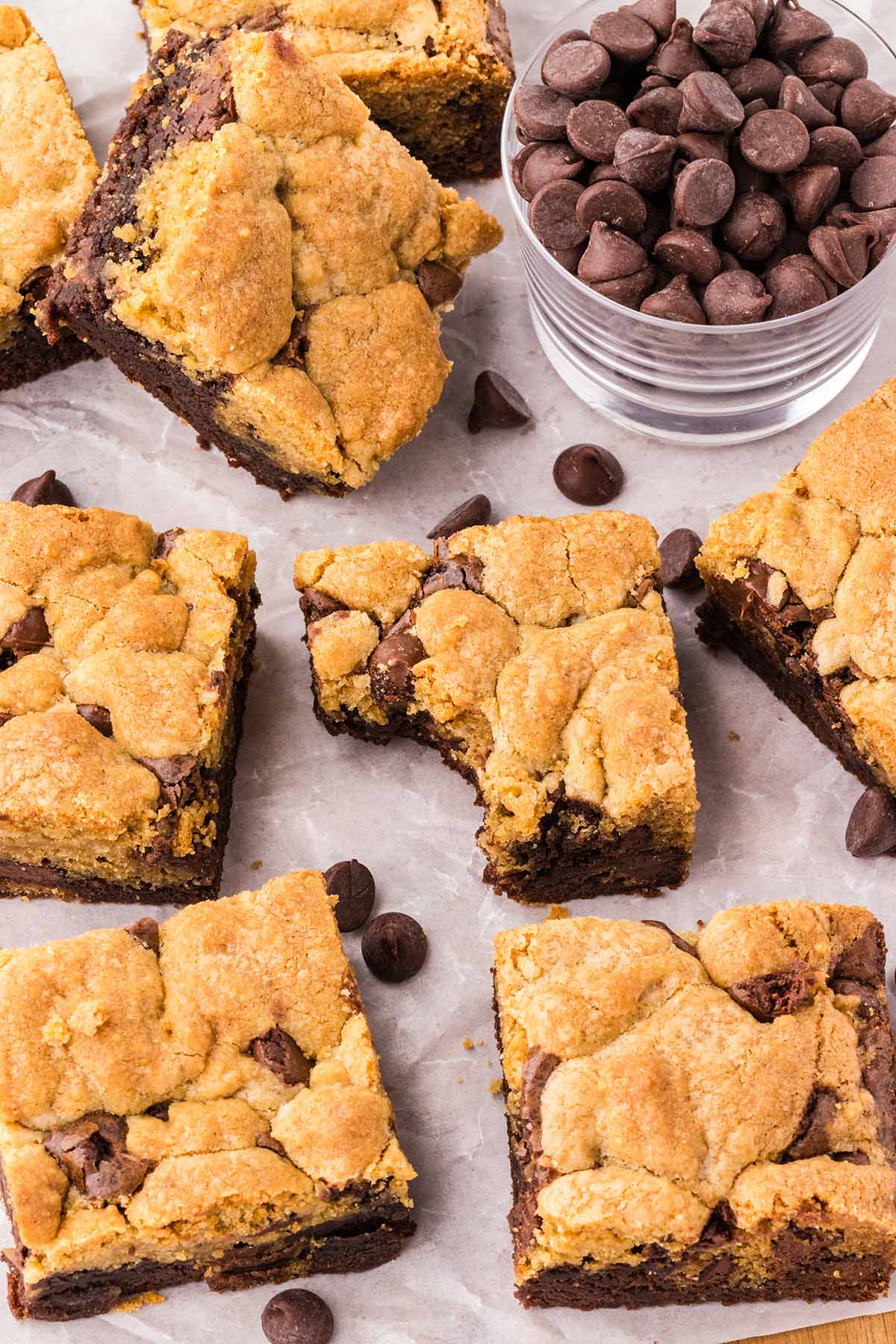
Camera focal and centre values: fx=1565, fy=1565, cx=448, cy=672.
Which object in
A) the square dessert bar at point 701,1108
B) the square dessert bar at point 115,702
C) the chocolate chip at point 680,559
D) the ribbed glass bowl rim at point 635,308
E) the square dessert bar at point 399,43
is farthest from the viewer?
the square dessert bar at point 399,43

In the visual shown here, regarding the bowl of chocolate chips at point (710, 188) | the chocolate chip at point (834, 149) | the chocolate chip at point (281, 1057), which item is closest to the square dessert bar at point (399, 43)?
the bowl of chocolate chips at point (710, 188)

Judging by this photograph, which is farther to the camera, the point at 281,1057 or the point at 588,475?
the point at 588,475

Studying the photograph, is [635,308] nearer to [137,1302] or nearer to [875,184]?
[875,184]

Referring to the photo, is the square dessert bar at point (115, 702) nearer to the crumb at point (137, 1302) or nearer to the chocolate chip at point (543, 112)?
the crumb at point (137, 1302)

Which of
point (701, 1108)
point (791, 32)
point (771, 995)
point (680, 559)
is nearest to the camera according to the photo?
point (701, 1108)

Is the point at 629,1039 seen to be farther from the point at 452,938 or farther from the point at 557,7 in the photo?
the point at 557,7

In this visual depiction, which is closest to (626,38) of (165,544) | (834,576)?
(834,576)

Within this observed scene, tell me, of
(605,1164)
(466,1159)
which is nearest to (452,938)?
(466,1159)
